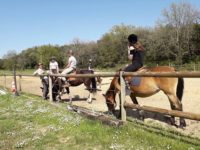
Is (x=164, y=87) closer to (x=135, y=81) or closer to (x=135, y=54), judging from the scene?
(x=135, y=81)

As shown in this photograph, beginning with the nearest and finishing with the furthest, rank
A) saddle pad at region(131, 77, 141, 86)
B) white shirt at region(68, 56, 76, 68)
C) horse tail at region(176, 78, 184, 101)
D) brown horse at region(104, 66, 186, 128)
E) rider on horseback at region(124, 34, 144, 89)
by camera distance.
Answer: brown horse at region(104, 66, 186, 128) → horse tail at region(176, 78, 184, 101) → rider on horseback at region(124, 34, 144, 89) → saddle pad at region(131, 77, 141, 86) → white shirt at region(68, 56, 76, 68)

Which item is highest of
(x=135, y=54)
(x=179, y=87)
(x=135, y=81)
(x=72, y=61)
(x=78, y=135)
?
(x=135, y=54)

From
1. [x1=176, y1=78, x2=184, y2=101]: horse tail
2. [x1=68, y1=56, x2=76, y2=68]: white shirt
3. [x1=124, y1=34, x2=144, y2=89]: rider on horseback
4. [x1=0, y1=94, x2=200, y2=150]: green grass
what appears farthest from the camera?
[x1=68, y1=56, x2=76, y2=68]: white shirt

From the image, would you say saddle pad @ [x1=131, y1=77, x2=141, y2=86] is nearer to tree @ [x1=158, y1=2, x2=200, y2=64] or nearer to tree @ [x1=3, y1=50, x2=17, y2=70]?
tree @ [x1=158, y1=2, x2=200, y2=64]

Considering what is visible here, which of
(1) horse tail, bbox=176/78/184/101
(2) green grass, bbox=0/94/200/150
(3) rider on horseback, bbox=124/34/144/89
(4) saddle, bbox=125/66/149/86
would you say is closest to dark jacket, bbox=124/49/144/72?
(3) rider on horseback, bbox=124/34/144/89

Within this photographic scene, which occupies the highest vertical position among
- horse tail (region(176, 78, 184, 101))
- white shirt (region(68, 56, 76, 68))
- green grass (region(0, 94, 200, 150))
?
white shirt (region(68, 56, 76, 68))

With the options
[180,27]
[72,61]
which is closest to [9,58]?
[180,27]

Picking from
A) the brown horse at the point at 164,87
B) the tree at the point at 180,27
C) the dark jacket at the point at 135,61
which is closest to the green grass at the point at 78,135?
the brown horse at the point at 164,87

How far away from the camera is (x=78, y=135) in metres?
7.02

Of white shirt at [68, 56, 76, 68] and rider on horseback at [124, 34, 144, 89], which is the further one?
white shirt at [68, 56, 76, 68]

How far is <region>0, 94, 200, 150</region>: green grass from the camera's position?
5.84m

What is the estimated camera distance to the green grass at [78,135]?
19.2 ft

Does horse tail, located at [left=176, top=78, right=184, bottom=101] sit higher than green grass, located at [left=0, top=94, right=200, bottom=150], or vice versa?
horse tail, located at [left=176, top=78, right=184, bottom=101]

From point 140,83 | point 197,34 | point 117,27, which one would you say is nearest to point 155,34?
point 197,34
